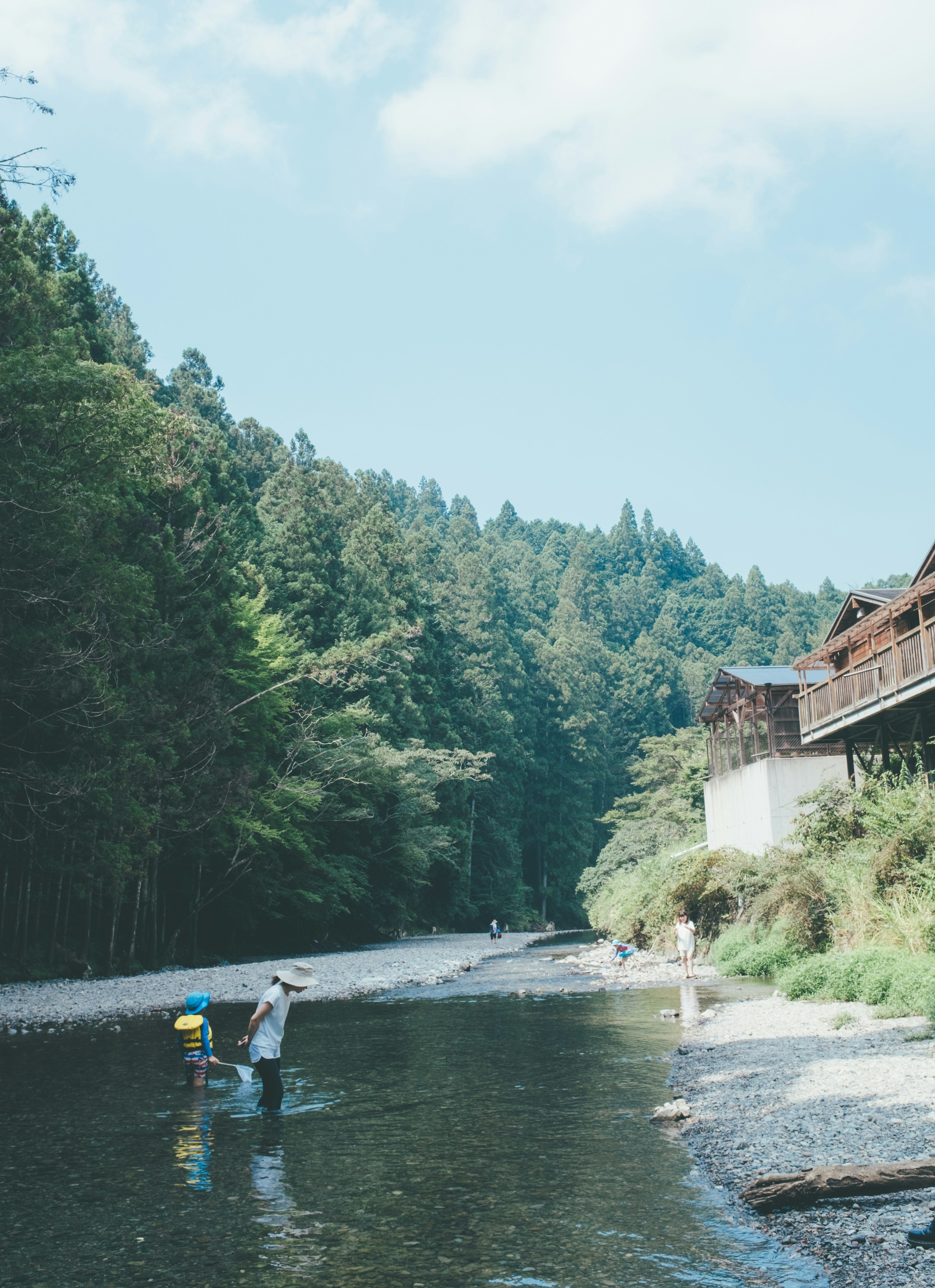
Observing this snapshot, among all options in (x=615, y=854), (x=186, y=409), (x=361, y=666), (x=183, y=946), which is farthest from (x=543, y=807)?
(x=183, y=946)

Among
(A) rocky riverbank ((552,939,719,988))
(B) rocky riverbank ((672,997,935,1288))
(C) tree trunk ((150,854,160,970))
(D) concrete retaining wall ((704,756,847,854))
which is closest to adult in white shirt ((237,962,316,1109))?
(B) rocky riverbank ((672,997,935,1288))

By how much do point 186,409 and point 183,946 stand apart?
4194 centimetres

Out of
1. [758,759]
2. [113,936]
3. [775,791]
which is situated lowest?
[113,936]

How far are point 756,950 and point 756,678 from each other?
1390 centimetres

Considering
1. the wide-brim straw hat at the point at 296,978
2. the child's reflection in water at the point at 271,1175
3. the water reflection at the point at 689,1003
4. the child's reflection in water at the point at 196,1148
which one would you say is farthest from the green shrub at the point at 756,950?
the child's reflection in water at the point at 271,1175

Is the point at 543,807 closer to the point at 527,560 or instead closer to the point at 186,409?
the point at 186,409

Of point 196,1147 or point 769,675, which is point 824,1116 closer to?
point 196,1147

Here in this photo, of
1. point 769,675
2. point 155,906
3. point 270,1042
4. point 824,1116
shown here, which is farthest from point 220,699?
point 824,1116

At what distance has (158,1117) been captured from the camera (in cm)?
908

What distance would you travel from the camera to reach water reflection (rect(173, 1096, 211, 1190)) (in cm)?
704

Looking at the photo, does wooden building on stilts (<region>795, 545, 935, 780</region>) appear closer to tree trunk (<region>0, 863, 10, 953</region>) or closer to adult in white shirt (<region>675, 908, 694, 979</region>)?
adult in white shirt (<region>675, 908, 694, 979</region>)

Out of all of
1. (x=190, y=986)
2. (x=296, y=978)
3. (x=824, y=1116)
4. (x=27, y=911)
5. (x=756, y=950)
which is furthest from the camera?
(x=27, y=911)

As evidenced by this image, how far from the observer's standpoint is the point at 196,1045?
10.3 m

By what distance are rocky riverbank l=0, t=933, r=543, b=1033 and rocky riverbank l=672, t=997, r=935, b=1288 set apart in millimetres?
10231
